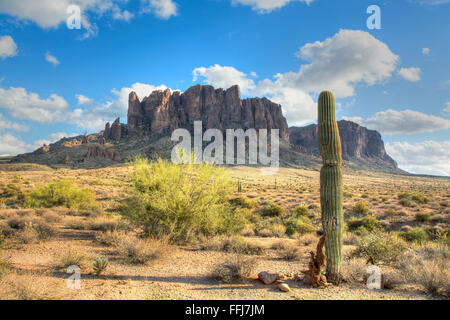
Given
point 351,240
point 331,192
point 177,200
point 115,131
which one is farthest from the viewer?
point 115,131

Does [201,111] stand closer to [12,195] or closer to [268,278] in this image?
[12,195]

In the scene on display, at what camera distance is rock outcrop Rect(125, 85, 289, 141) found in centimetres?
11532

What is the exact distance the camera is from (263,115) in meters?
131

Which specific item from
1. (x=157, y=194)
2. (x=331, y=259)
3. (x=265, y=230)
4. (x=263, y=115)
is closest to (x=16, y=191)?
(x=157, y=194)

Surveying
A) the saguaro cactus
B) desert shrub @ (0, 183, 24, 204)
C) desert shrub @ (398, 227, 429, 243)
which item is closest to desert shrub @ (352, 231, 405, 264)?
the saguaro cactus

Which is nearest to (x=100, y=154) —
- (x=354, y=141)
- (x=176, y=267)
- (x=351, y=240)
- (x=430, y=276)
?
(x=176, y=267)

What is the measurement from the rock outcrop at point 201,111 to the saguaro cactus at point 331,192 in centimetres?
10564

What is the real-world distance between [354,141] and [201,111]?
10917cm

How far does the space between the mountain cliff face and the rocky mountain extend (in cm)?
150

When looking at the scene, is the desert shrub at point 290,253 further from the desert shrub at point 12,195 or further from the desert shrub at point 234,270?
the desert shrub at point 12,195

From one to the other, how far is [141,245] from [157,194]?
7.46 ft

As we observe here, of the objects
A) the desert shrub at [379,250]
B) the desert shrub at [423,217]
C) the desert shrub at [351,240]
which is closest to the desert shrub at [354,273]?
the desert shrub at [379,250]

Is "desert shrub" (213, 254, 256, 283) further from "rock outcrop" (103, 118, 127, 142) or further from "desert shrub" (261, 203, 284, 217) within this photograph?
"rock outcrop" (103, 118, 127, 142)

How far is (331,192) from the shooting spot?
6.35 metres
